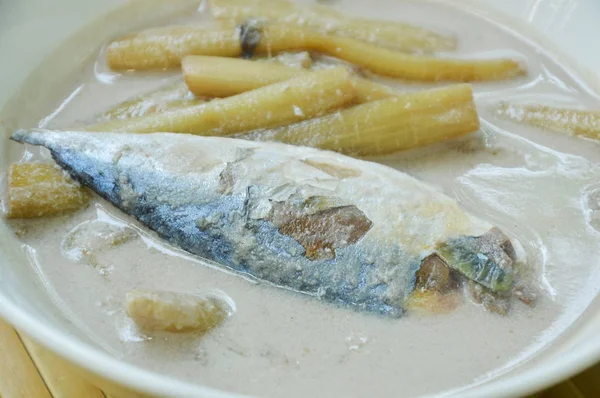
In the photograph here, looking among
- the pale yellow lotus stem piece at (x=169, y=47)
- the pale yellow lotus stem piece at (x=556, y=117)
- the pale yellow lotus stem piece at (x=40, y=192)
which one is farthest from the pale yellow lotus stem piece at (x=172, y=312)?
the pale yellow lotus stem piece at (x=556, y=117)

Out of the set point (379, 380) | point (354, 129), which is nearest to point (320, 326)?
point (379, 380)

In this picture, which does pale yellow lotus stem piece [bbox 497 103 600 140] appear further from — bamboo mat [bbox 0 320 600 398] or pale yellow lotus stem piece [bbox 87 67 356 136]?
bamboo mat [bbox 0 320 600 398]

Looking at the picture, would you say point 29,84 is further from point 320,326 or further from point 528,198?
point 528,198

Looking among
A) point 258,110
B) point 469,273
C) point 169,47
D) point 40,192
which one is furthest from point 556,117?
point 40,192

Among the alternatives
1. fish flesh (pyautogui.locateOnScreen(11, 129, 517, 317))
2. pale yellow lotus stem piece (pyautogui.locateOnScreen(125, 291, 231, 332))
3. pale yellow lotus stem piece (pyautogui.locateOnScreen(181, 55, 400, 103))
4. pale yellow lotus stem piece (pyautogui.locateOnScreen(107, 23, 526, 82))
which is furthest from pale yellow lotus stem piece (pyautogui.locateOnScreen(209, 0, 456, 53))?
pale yellow lotus stem piece (pyautogui.locateOnScreen(125, 291, 231, 332))

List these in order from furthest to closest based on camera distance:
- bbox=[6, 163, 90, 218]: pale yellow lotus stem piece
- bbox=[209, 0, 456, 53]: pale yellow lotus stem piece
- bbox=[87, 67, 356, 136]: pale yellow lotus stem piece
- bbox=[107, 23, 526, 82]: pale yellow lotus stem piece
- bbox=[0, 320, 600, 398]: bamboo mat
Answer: bbox=[209, 0, 456, 53]: pale yellow lotus stem piece
bbox=[107, 23, 526, 82]: pale yellow lotus stem piece
bbox=[87, 67, 356, 136]: pale yellow lotus stem piece
bbox=[6, 163, 90, 218]: pale yellow lotus stem piece
bbox=[0, 320, 600, 398]: bamboo mat

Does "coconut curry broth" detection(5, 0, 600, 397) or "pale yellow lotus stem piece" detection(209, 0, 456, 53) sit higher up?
"pale yellow lotus stem piece" detection(209, 0, 456, 53)
